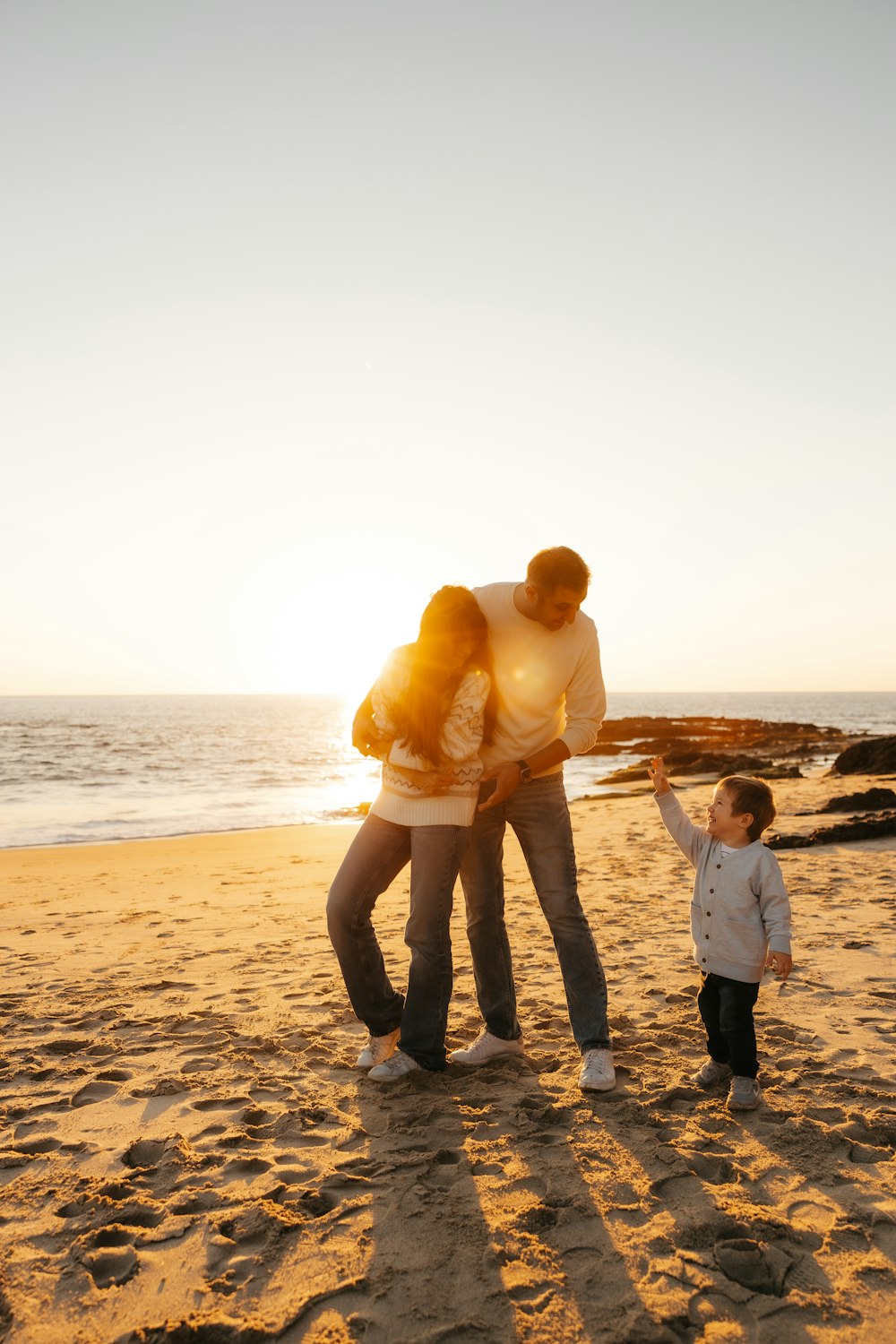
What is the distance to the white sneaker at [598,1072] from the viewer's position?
3477 millimetres

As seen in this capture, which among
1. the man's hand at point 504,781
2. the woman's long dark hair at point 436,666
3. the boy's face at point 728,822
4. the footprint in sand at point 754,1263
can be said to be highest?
Result: the woman's long dark hair at point 436,666

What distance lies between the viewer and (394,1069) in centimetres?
365

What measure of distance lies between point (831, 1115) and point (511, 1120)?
1.22m

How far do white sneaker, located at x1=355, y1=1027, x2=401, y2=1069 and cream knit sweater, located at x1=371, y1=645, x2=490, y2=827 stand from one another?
1.04 metres

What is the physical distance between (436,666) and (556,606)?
1.81ft

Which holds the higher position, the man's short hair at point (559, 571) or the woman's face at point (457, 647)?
the man's short hair at point (559, 571)

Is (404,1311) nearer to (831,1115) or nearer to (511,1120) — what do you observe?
(511,1120)

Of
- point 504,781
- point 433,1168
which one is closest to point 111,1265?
point 433,1168

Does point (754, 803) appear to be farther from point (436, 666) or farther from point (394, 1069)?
point (394, 1069)

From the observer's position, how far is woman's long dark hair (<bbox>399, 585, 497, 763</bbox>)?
11.4 feet

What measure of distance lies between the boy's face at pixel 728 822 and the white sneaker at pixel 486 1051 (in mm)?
1381

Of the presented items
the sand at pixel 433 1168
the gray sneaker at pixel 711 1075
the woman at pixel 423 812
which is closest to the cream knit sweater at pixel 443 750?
the woman at pixel 423 812

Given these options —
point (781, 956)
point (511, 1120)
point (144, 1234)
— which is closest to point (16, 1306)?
point (144, 1234)

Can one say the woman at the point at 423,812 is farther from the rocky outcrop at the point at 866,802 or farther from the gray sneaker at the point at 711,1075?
the rocky outcrop at the point at 866,802
